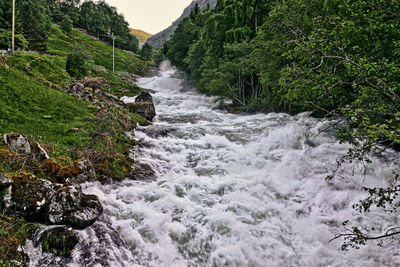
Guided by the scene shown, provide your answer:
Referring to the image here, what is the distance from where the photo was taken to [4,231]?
4492mm

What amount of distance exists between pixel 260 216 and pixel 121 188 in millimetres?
5042

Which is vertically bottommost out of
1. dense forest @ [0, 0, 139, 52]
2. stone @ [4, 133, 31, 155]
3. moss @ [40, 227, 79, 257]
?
moss @ [40, 227, 79, 257]

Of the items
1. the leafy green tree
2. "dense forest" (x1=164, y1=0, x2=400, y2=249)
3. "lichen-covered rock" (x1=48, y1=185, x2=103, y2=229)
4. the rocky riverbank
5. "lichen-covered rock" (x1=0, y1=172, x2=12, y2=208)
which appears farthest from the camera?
the leafy green tree

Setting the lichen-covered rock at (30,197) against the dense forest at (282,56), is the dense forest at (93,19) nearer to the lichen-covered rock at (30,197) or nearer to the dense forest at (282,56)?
the dense forest at (282,56)

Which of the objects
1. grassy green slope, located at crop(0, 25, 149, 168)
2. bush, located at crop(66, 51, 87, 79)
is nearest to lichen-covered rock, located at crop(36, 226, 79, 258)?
grassy green slope, located at crop(0, 25, 149, 168)

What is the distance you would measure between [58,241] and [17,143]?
3965mm

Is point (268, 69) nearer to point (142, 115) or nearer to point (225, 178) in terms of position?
point (142, 115)

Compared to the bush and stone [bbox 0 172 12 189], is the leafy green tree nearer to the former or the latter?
the bush

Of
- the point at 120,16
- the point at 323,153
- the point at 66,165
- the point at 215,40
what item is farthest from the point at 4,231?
the point at 120,16

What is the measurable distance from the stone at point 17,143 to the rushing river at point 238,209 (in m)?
2.27

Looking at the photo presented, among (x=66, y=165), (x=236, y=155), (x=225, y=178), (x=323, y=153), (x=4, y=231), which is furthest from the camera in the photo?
(x=236, y=155)

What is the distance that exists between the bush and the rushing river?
1807cm

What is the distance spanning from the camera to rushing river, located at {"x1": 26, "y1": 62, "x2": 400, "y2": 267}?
6148 millimetres

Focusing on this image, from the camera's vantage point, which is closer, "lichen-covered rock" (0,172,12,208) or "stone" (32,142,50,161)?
"lichen-covered rock" (0,172,12,208)
